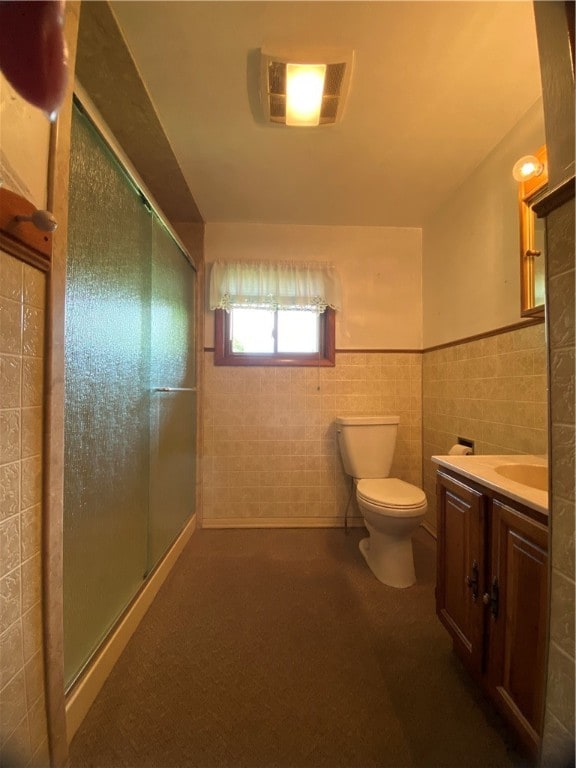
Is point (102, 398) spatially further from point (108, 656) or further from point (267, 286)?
point (267, 286)

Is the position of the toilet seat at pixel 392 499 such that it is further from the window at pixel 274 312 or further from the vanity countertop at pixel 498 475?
the window at pixel 274 312

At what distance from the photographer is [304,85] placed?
1.23 metres

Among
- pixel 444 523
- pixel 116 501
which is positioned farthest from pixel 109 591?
pixel 444 523

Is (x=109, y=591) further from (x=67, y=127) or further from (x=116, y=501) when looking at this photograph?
(x=67, y=127)

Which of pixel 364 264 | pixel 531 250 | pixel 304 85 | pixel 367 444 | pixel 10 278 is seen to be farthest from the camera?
pixel 364 264

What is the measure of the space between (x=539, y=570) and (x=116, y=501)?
138cm

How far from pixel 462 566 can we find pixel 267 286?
1971 mm

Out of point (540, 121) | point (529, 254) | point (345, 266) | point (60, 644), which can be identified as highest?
point (540, 121)

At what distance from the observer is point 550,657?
569 mm

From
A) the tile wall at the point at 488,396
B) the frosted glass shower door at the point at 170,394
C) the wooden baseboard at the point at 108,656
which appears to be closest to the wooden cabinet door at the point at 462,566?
the tile wall at the point at 488,396

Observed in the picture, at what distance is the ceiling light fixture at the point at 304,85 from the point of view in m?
1.13

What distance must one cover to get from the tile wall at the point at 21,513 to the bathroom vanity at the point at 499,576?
1.17m

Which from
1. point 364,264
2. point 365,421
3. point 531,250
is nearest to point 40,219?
point 531,250

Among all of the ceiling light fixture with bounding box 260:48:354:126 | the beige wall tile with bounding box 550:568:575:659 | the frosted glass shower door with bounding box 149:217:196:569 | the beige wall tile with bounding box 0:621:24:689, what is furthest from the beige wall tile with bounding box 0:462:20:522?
the ceiling light fixture with bounding box 260:48:354:126
